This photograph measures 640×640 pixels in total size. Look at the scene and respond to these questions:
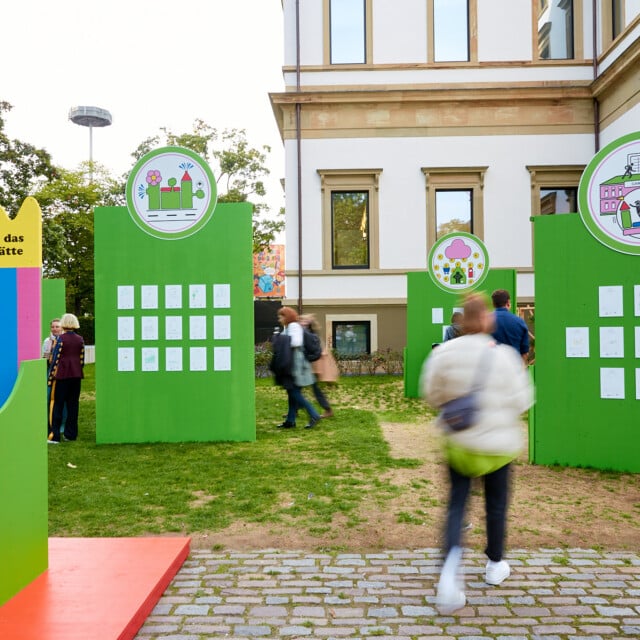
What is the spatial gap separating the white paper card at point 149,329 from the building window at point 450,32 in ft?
53.2

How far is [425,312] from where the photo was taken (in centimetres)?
1491

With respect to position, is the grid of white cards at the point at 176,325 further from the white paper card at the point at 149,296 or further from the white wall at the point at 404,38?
the white wall at the point at 404,38

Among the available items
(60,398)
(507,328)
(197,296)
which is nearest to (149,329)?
(197,296)

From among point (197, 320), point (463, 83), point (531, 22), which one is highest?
point (531, 22)

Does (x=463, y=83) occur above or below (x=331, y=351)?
above

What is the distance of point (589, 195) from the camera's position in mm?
7711

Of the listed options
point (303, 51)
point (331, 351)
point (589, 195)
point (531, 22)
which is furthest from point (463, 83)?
point (589, 195)

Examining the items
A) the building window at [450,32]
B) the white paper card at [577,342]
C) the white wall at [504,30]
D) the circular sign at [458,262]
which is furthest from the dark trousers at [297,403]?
the white wall at [504,30]

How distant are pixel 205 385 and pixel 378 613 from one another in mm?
5963

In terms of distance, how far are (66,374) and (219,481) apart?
3703 millimetres

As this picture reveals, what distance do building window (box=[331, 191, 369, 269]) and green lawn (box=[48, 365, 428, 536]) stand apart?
11.5 meters

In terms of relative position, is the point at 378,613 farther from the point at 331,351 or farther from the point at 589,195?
the point at 331,351

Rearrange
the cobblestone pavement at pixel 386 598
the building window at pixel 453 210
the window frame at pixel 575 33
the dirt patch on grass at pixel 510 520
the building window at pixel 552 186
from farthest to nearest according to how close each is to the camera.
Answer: the building window at pixel 453 210 → the window frame at pixel 575 33 → the building window at pixel 552 186 → the dirt patch on grass at pixel 510 520 → the cobblestone pavement at pixel 386 598

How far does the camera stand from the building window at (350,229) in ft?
73.2
